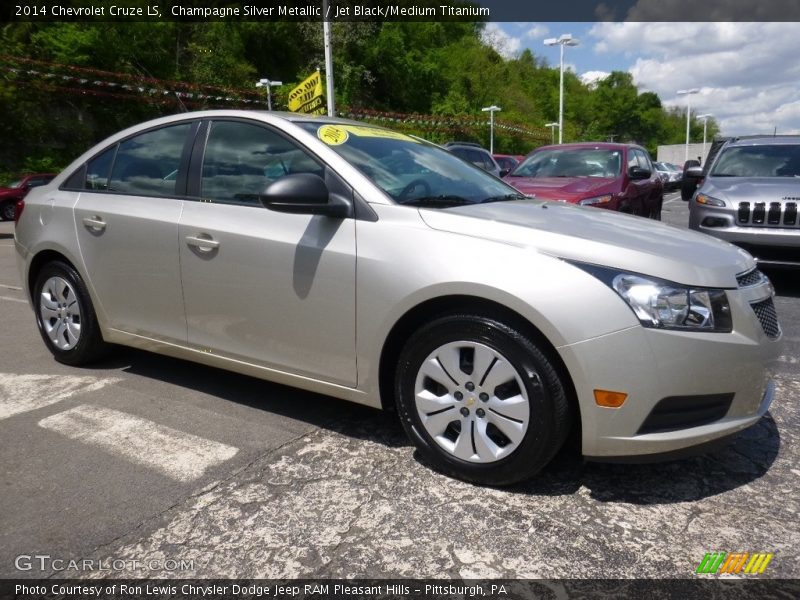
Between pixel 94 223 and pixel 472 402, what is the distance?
2527 millimetres

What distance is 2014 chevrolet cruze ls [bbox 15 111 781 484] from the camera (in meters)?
2.43

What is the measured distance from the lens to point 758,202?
251 inches

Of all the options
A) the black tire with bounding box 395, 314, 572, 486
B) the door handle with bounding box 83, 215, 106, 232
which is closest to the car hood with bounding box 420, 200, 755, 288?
the black tire with bounding box 395, 314, 572, 486

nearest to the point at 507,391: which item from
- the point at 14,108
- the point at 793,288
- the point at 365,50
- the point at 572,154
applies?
the point at 793,288

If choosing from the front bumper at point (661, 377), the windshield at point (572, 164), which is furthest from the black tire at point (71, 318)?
the windshield at point (572, 164)

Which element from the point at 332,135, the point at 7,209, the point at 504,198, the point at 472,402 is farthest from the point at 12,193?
the point at 472,402

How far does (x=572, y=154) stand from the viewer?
8727 millimetres

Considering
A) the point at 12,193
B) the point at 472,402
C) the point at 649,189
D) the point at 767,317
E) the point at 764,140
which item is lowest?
the point at 472,402

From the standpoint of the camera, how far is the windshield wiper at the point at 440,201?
301cm

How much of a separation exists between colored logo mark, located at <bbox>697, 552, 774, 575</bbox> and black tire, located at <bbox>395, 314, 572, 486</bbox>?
62 cm

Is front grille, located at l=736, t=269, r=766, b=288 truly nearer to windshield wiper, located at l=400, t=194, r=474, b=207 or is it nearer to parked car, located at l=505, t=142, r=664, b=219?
windshield wiper, located at l=400, t=194, r=474, b=207

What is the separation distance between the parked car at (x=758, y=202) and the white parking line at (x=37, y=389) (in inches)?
222

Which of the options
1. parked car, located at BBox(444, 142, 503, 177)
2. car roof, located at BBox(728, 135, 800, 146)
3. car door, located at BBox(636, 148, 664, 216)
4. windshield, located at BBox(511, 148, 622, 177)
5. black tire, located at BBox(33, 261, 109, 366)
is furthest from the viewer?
parked car, located at BBox(444, 142, 503, 177)

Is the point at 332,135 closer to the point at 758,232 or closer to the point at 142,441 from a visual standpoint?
the point at 142,441
